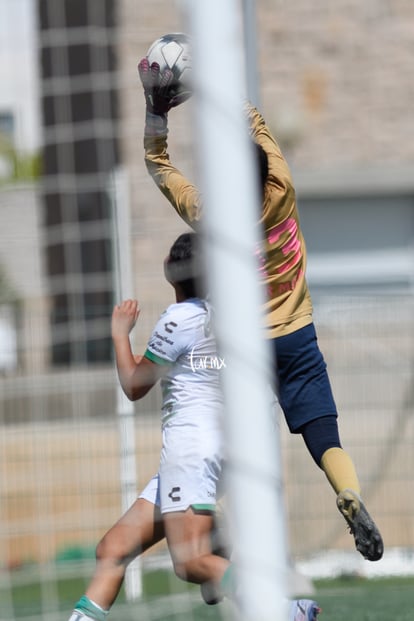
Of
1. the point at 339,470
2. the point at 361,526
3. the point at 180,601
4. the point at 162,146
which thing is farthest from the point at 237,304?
the point at 180,601

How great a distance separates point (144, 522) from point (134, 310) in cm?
69

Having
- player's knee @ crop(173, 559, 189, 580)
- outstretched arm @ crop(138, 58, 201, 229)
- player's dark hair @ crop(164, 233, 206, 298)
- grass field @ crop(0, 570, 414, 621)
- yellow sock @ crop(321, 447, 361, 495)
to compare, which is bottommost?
grass field @ crop(0, 570, 414, 621)

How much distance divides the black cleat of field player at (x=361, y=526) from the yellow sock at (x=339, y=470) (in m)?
0.05

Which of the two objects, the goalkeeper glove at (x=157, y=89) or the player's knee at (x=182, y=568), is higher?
the goalkeeper glove at (x=157, y=89)

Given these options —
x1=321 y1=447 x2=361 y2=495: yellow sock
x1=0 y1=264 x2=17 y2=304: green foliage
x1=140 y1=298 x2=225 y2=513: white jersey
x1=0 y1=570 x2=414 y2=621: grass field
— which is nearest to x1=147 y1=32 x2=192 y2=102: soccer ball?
x1=140 y1=298 x2=225 y2=513: white jersey

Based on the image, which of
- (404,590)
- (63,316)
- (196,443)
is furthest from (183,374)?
(63,316)

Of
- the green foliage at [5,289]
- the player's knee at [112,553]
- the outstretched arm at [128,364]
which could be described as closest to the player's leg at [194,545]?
the player's knee at [112,553]

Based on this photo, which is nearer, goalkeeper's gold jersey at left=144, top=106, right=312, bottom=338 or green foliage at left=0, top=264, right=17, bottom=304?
goalkeeper's gold jersey at left=144, top=106, right=312, bottom=338

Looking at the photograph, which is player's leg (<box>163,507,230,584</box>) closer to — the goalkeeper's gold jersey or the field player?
the field player

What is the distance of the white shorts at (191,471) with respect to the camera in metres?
4.48

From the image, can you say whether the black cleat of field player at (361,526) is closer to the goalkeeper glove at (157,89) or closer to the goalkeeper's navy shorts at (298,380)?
the goalkeeper's navy shorts at (298,380)

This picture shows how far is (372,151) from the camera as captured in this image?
13.6m

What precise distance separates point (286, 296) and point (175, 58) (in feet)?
2.80

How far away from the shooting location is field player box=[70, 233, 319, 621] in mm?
4466
